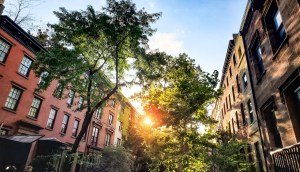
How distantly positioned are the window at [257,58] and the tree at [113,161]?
17.4 meters

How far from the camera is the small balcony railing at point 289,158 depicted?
5.87m

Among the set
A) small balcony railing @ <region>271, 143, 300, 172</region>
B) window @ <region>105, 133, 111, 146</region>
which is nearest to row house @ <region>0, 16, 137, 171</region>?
window @ <region>105, 133, 111, 146</region>

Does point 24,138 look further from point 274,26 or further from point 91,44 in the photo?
point 274,26

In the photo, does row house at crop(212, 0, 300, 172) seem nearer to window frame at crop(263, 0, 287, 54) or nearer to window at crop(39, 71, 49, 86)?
window frame at crop(263, 0, 287, 54)

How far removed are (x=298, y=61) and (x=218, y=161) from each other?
26.1 ft

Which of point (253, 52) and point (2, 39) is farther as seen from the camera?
point (2, 39)

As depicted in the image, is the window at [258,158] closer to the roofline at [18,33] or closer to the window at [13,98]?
the window at [13,98]

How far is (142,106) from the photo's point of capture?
19.5 meters

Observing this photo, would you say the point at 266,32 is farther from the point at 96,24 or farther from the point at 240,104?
the point at 96,24

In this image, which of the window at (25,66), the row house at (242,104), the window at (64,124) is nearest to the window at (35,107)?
the window at (25,66)

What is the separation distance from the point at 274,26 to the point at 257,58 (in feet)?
11.2

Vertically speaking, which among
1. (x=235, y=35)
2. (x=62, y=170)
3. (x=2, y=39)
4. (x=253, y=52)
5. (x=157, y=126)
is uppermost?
(x=235, y=35)

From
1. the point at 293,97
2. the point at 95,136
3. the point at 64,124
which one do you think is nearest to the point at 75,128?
the point at 64,124

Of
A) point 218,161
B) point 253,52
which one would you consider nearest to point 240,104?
point 253,52
